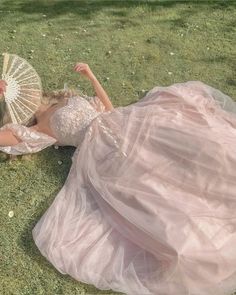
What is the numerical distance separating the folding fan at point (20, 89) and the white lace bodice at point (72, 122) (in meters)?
0.27

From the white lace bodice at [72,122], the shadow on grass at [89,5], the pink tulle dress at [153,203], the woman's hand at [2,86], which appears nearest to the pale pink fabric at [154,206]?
the pink tulle dress at [153,203]

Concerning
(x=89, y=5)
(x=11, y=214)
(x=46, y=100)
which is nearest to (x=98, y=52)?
(x=89, y=5)

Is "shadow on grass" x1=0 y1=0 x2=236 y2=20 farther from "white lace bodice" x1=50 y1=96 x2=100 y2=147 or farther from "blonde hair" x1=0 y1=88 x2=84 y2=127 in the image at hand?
"white lace bodice" x1=50 y1=96 x2=100 y2=147

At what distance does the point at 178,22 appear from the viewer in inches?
307

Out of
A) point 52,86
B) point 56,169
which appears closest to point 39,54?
point 52,86

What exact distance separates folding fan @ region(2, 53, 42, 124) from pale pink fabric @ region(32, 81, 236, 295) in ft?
2.40

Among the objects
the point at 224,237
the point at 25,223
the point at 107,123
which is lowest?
the point at 25,223

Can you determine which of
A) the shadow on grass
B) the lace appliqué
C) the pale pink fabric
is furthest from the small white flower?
the shadow on grass

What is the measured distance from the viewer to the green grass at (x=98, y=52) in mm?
5078

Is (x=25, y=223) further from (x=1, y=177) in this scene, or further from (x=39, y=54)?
(x=39, y=54)

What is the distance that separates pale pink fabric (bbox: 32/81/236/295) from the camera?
397 centimetres

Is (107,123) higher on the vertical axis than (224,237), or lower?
higher

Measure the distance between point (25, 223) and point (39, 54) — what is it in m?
3.07

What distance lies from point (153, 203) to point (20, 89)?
78.1 inches
